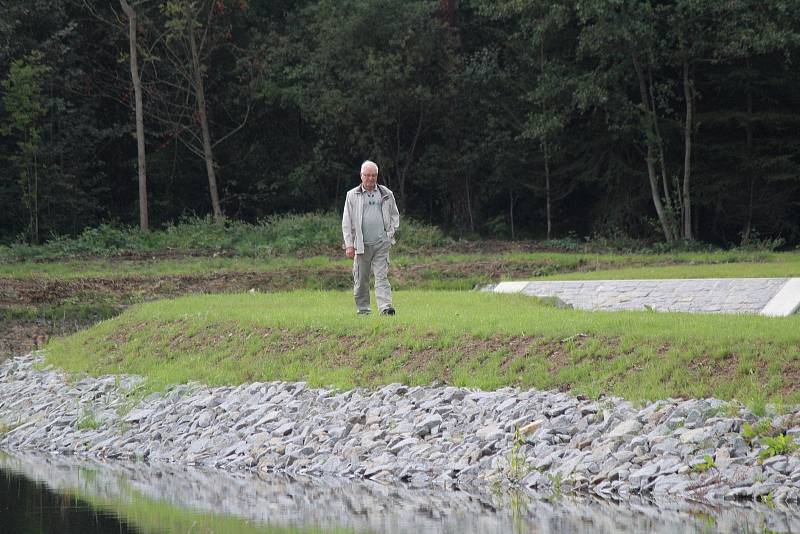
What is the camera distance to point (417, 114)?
134ft

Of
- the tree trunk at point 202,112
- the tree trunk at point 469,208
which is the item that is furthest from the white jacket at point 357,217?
the tree trunk at point 469,208

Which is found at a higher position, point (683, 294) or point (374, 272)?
point (374, 272)

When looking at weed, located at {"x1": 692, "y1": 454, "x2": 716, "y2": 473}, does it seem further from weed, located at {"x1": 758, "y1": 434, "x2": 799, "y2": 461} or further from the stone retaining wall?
the stone retaining wall

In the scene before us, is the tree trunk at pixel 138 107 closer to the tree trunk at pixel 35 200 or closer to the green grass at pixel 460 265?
the tree trunk at pixel 35 200

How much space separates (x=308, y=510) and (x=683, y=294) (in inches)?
410

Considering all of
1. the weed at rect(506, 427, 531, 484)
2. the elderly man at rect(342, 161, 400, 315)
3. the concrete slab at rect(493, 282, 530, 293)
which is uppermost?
the elderly man at rect(342, 161, 400, 315)

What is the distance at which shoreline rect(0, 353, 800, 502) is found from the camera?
34.1ft

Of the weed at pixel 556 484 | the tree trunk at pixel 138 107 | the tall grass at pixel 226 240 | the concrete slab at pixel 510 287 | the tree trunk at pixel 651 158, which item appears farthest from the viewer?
the tree trunk at pixel 138 107

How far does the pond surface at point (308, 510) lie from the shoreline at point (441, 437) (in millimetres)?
346

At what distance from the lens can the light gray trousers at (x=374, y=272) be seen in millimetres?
16641

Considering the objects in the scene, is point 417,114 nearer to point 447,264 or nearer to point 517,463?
point 447,264

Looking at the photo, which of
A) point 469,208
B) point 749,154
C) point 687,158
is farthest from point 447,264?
point 469,208

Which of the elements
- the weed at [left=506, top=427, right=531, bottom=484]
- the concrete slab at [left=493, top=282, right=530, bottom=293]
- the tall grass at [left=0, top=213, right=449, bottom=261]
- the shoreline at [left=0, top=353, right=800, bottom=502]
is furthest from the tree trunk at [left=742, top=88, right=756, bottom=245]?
the weed at [left=506, top=427, right=531, bottom=484]

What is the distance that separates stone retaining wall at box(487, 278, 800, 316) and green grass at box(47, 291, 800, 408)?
42.2 inches
